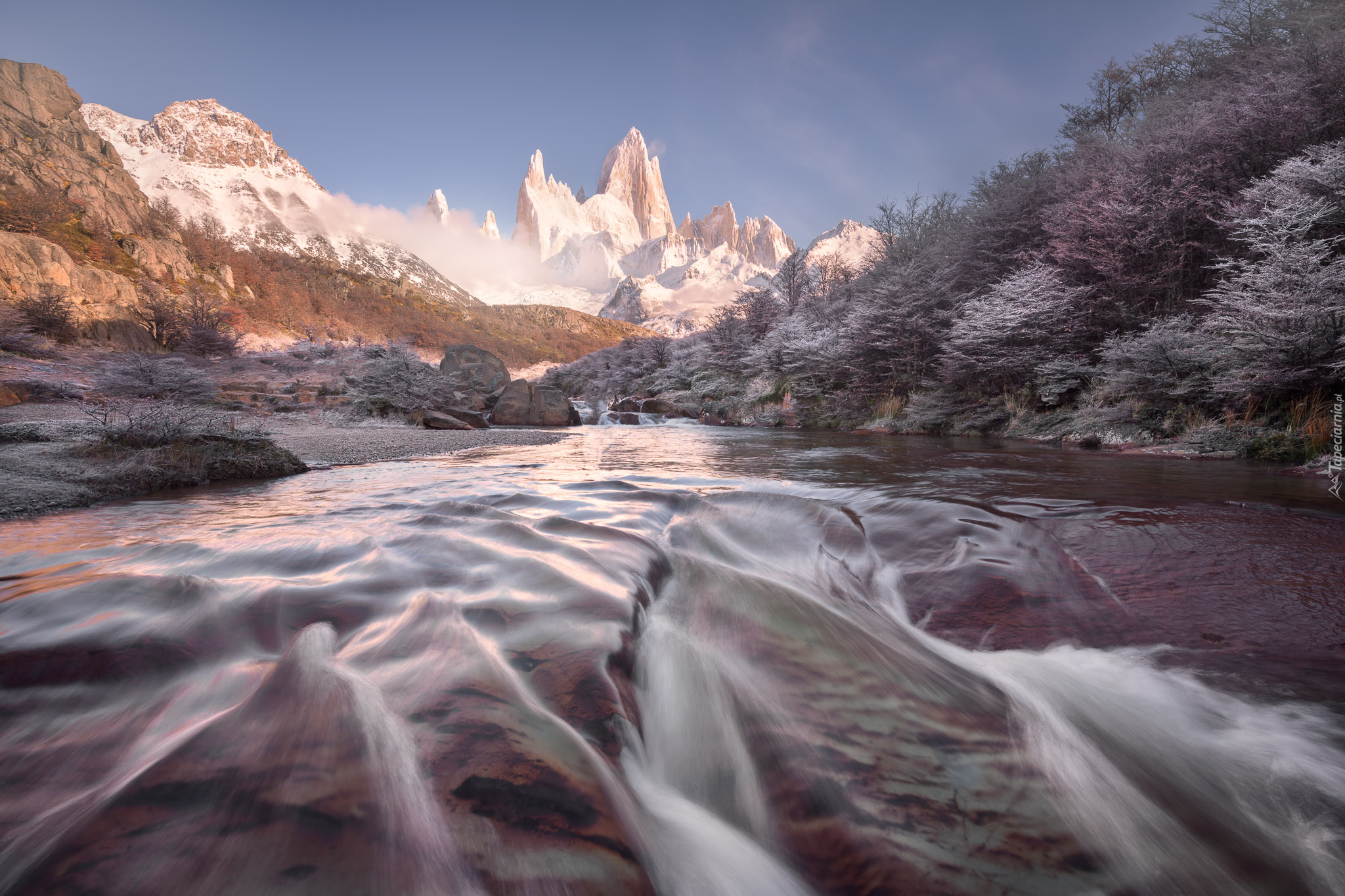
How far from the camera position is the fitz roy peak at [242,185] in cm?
5066

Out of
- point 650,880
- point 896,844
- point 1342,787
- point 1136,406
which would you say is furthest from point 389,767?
point 1136,406

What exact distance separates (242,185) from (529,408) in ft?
221

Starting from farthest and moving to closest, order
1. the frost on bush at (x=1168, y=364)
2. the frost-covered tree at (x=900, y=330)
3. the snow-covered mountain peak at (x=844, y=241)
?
the snow-covered mountain peak at (x=844, y=241)
the frost-covered tree at (x=900, y=330)
the frost on bush at (x=1168, y=364)

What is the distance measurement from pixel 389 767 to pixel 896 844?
39.1 inches

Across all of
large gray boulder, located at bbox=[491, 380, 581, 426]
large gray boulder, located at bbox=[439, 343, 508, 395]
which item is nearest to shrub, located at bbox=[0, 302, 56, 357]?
large gray boulder, located at bbox=[491, 380, 581, 426]

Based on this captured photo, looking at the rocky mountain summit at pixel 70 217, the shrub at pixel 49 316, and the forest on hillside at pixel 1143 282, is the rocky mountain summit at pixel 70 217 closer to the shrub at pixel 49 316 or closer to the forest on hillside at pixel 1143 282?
the shrub at pixel 49 316

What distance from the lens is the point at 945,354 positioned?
11680 millimetres

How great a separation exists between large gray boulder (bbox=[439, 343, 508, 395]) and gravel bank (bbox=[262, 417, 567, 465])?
887cm

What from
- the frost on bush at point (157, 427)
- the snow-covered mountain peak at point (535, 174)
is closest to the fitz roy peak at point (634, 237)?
the snow-covered mountain peak at point (535, 174)

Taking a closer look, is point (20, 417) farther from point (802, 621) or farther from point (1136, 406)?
point (1136, 406)

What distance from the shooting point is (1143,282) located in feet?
28.8

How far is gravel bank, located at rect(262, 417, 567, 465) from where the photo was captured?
6647 millimetres

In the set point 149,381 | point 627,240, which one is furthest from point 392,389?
point 627,240

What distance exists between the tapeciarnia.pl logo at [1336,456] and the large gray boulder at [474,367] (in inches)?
874
